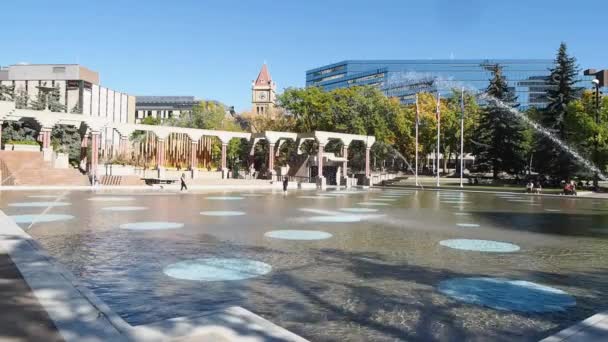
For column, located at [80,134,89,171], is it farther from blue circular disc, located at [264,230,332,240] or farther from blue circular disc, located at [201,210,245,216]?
blue circular disc, located at [264,230,332,240]

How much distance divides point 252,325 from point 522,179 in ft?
184

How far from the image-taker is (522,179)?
54.4 meters

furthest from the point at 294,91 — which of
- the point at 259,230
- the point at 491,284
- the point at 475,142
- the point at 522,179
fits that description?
the point at 491,284

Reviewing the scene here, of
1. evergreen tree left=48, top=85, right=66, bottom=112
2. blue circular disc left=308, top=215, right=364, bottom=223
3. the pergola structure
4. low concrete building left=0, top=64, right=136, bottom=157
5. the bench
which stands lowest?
blue circular disc left=308, top=215, right=364, bottom=223

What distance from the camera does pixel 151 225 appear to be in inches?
515

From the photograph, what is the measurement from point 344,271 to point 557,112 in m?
49.6

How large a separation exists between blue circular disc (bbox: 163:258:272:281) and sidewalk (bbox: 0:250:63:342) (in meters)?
2.00

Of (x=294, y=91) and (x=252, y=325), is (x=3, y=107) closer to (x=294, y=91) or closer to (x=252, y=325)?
(x=294, y=91)

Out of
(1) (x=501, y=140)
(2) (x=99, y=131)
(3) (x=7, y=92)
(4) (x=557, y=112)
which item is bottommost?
(2) (x=99, y=131)

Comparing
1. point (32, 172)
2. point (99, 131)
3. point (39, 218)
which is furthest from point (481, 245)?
point (99, 131)

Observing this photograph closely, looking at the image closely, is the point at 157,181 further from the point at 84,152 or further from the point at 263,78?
the point at 263,78

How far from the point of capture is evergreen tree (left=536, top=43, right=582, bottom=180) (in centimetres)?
4619

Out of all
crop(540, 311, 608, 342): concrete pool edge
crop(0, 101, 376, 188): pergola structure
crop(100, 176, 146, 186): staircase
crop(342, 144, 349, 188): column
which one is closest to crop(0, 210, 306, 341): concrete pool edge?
crop(540, 311, 608, 342): concrete pool edge

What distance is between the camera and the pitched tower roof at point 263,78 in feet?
536
